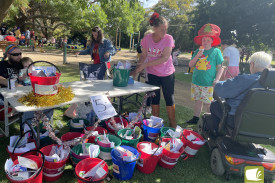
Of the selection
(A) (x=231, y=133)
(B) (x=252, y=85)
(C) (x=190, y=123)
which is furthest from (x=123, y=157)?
(C) (x=190, y=123)

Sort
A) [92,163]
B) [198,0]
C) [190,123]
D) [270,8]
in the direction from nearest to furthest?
[92,163] → [190,123] → [270,8] → [198,0]

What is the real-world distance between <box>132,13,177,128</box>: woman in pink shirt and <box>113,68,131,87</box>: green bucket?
0.95 ft

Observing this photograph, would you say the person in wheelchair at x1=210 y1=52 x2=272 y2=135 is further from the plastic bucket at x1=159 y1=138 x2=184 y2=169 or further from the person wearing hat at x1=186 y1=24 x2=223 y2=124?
the person wearing hat at x1=186 y1=24 x2=223 y2=124

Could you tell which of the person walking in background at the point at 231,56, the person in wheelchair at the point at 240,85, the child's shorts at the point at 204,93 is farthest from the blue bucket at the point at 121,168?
the person walking in background at the point at 231,56

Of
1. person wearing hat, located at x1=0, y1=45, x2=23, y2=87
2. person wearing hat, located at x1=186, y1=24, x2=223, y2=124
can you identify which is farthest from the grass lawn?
person wearing hat, located at x1=186, y1=24, x2=223, y2=124

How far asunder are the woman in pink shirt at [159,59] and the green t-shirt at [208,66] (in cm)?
60

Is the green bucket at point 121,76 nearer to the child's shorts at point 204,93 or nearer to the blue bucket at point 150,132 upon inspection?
the blue bucket at point 150,132

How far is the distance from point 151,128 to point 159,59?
1.04m

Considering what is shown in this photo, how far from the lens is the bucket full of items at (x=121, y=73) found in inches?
110

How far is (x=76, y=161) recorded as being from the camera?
2.20 metres

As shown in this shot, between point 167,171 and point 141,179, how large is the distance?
1.28 feet

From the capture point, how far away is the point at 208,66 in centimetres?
342

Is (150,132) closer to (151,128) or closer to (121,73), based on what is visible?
(151,128)

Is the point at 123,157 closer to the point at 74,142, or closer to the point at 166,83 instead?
the point at 74,142
